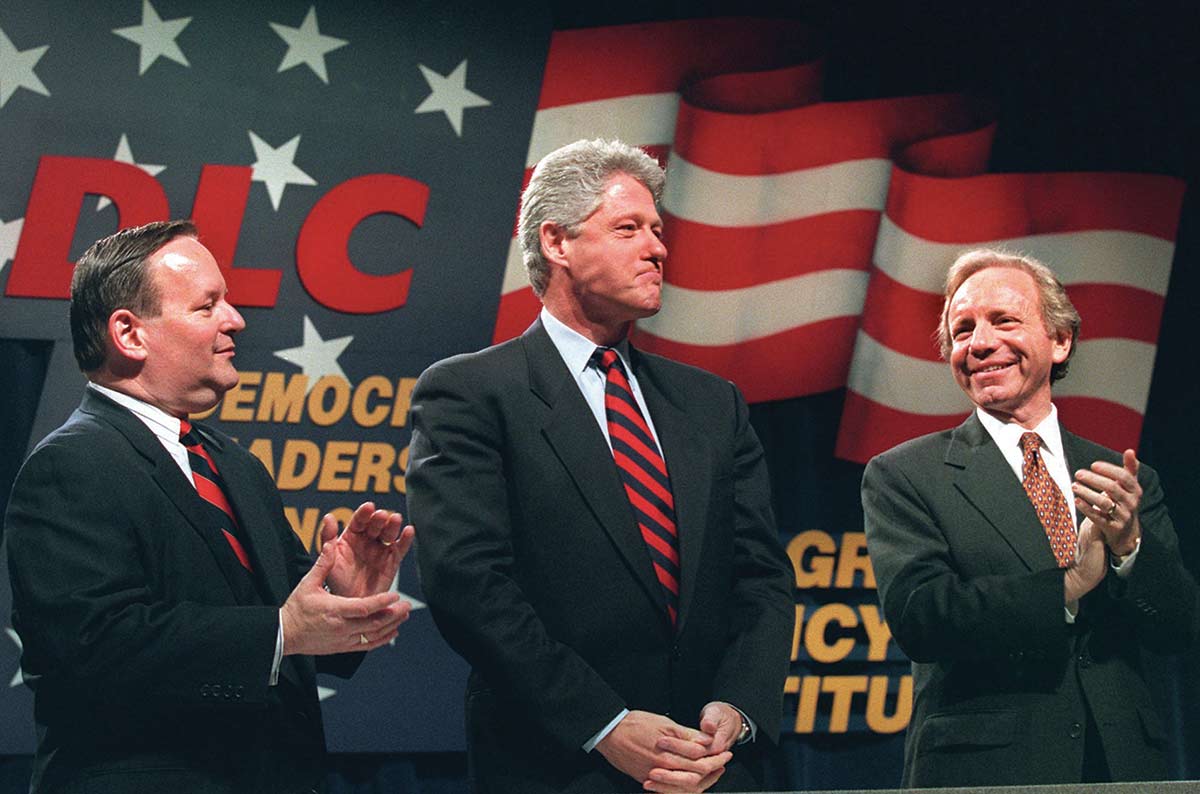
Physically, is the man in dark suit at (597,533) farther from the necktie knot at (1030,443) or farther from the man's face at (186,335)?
the necktie knot at (1030,443)

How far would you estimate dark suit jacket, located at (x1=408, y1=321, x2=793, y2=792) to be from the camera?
6.42ft

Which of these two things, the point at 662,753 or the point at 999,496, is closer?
the point at 662,753

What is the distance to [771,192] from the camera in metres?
3.99

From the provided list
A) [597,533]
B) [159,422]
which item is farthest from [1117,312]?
[159,422]

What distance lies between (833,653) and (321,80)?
2.23m

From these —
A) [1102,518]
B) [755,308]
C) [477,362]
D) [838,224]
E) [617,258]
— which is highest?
[838,224]

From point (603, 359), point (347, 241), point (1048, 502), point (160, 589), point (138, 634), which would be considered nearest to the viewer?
point (138, 634)

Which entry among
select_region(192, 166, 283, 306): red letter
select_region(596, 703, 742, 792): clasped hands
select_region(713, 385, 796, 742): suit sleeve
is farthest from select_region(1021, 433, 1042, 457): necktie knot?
select_region(192, 166, 283, 306): red letter

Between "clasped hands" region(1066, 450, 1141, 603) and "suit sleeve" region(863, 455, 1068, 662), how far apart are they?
1.8 inches

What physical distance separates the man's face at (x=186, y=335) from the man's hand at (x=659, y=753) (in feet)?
2.81

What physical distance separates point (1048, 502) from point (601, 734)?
38.6 inches

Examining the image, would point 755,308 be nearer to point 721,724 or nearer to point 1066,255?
point 1066,255

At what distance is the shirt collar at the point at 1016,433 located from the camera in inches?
97.1

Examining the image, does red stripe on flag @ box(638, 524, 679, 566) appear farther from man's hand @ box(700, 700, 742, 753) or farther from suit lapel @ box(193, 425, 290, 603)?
suit lapel @ box(193, 425, 290, 603)
